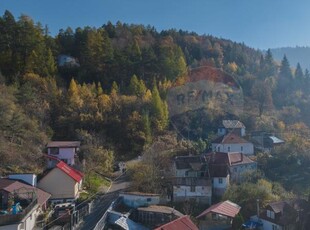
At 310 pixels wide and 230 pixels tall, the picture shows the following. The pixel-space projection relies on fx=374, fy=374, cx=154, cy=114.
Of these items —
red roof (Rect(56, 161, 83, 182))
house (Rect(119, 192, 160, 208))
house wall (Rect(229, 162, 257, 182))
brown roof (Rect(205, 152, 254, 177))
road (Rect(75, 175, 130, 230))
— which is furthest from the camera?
house wall (Rect(229, 162, 257, 182))

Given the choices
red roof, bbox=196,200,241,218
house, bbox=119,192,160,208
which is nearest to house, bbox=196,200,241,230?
red roof, bbox=196,200,241,218

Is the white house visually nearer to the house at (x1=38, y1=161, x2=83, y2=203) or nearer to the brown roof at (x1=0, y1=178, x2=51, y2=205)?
the house at (x1=38, y1=161, x2=83, y2=203)

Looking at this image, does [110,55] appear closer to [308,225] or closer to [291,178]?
[291,178]

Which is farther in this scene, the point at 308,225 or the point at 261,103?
the point at 261,103

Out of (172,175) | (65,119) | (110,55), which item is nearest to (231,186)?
(172,175)

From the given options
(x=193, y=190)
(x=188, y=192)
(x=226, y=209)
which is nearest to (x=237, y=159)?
(x=193, y=190)

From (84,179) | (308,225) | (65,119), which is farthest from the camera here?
(65,119)

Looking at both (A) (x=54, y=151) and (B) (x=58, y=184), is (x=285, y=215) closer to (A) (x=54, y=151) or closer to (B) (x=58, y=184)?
(B) (x=58, y=184)
